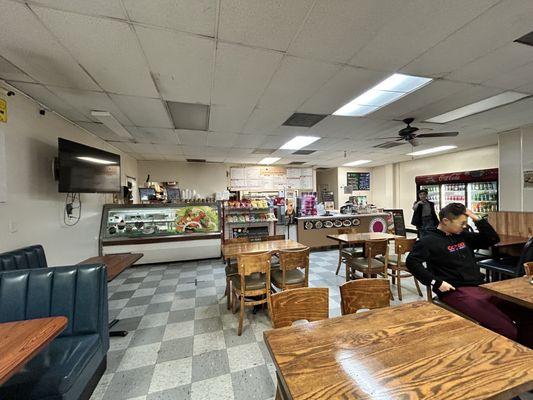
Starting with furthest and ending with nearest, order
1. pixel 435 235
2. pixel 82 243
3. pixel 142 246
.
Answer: pixel 142 246 → pixel 82 243 → pixel 435 235

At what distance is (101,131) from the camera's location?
4176mm

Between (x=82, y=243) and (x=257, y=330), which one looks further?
(x=82, y=243)

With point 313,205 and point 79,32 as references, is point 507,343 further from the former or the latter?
point 313,205

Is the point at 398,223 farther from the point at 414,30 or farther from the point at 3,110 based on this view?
the point at 3,110

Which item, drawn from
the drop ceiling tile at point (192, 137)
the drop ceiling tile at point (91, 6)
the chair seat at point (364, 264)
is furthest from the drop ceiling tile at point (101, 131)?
the chair seat at point (364, 264)

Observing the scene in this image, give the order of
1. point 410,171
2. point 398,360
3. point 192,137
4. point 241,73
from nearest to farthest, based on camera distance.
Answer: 1. point 398,360
2. point 241,73
3. point 192,137
4. point 410,171

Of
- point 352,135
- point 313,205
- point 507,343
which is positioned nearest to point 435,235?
point 507,343

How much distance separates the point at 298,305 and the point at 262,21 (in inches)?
78.6

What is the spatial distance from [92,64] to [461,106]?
4.61 meters

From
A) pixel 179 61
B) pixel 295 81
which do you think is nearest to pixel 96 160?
pixel 179 61

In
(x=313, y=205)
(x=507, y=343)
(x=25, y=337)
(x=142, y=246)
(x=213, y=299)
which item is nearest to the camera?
(x=507, y=343)

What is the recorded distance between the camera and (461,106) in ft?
10.8

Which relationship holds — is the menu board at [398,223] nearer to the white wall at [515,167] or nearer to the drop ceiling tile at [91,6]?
the white wall at [515,167]

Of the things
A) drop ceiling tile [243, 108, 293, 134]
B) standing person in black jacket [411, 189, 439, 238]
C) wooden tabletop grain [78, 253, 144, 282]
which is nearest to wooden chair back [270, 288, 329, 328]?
wooden tabletop grain [78, 253, 144, 282]
